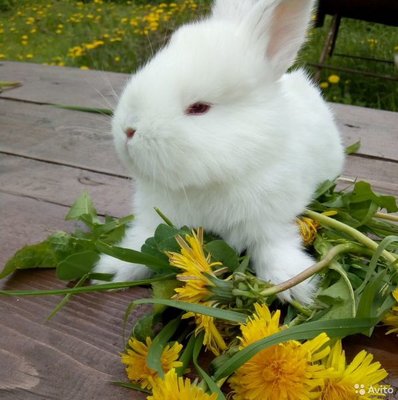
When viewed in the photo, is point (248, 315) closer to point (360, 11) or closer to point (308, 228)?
point (308, 228)

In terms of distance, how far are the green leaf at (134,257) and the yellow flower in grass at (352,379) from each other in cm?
29

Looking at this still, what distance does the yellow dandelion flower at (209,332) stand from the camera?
0.73 metres

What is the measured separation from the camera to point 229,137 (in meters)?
0.81

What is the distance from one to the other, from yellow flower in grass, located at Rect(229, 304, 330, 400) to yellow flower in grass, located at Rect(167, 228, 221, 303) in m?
0.08

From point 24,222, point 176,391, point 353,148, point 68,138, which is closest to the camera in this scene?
point 176,391

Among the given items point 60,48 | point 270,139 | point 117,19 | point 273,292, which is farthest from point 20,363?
point 117,19

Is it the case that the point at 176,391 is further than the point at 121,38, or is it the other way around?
the point at 121,38

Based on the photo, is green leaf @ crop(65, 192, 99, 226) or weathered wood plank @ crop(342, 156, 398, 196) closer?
green leaf @ crop(65, 192, 99, 226)

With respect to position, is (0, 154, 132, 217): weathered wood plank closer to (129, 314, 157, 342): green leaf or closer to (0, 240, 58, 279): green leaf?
(0, 240, 58, 279): green leaf

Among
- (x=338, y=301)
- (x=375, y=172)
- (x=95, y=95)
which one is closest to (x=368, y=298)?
(x=338, y=301)

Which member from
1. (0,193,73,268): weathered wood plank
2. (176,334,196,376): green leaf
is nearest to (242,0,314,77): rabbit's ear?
(176,334,196,376): green leaf

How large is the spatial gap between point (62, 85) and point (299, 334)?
159 centimetres

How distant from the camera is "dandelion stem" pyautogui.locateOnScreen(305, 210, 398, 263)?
2.63 feet

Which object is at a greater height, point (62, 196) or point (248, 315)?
point (248, 315)
